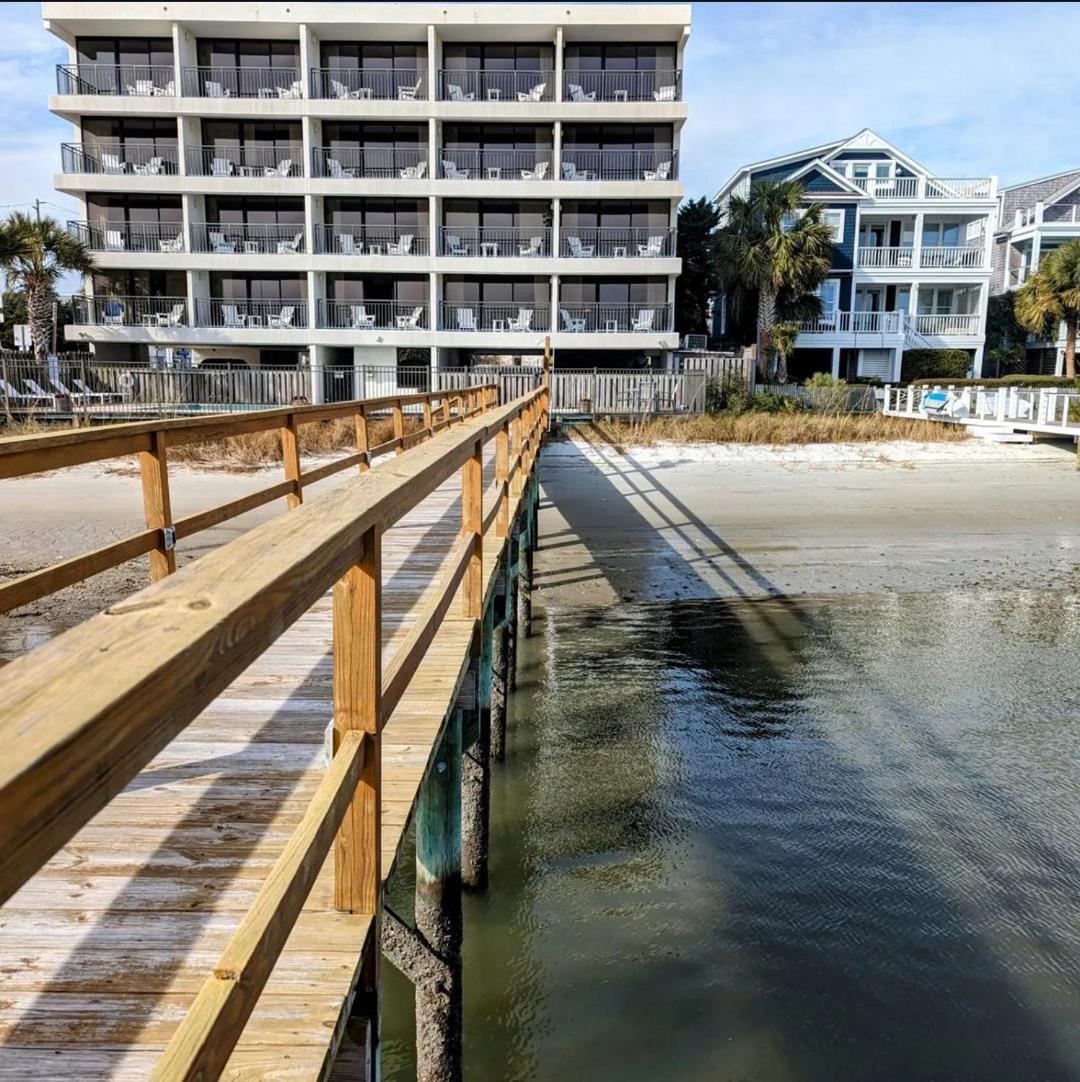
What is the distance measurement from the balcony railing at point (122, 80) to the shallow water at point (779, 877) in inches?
1289

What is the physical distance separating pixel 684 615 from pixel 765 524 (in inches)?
212

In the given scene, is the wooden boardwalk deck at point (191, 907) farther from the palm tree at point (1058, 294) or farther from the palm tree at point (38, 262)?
the palm tree at point (1058, 294)

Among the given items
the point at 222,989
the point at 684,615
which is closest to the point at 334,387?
the point at 684,615

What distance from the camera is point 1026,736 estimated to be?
798 cm

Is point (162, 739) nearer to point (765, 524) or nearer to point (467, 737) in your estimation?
point (467, 737)

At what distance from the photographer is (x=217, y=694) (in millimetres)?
1079

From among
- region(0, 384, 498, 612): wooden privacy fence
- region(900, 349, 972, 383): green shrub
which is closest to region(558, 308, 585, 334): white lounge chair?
region(900, 349, 972, 383): green shrub

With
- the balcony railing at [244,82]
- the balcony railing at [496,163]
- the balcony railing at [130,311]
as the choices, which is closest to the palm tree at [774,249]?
the balcony railing at [496,163]

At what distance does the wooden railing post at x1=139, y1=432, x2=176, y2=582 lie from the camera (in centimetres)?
460

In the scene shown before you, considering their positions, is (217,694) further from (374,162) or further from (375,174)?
(374,162)

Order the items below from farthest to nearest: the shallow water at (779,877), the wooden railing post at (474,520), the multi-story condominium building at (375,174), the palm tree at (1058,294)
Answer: the palm tree at (1058,294) → the multi-story condominium building at (375,174) → the shallow water at (779,877) → the wooden railing post at (474,520)

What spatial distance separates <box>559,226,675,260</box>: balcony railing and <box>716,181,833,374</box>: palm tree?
11.9 feet

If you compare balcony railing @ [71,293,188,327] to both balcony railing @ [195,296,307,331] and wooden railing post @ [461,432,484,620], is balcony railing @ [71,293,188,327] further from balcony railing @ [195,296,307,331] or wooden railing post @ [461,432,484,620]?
wooden railing post @ [461,432,484,620]

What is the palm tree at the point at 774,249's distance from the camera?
35.5 metres
